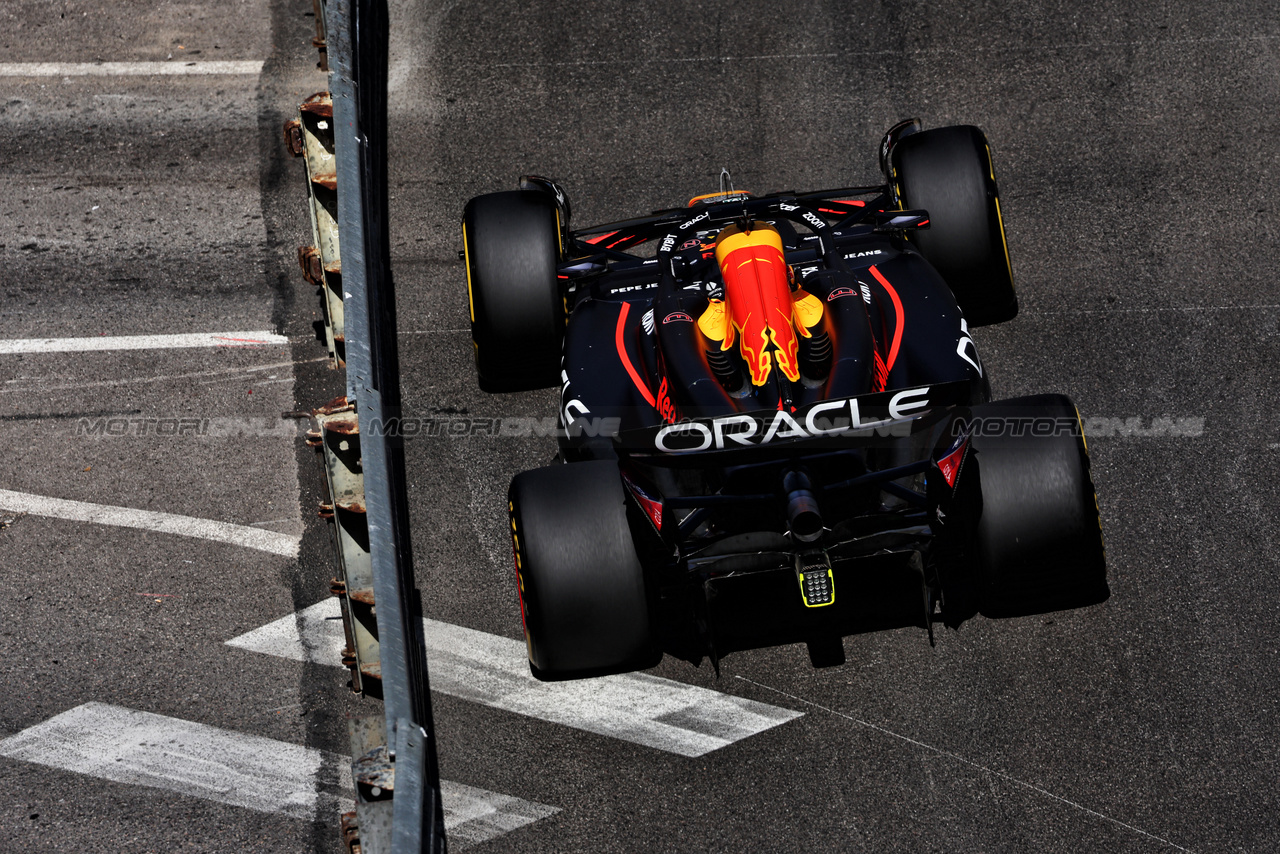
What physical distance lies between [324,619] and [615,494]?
76.9 inches

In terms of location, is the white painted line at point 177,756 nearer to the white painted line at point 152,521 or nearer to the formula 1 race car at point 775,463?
the white painted line at point 152,521

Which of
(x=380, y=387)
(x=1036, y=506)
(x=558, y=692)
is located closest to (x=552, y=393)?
(x=380, y=387)

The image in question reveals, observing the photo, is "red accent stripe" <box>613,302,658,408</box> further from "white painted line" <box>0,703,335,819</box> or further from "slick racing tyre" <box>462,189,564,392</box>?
"white painted line" <box>0,703,335,819</box>

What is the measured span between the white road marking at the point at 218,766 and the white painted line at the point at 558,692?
0.46m

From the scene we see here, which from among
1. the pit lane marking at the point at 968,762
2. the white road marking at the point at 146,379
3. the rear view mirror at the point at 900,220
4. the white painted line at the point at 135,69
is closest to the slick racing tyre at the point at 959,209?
the rear view mirror at the point at 900,220

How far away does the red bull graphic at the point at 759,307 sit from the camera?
5.29m

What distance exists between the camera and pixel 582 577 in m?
5.12

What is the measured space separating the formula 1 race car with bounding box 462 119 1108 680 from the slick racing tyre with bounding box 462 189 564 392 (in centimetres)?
2

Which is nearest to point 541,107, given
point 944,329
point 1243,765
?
point 944,329

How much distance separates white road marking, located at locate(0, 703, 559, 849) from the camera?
5.51 m

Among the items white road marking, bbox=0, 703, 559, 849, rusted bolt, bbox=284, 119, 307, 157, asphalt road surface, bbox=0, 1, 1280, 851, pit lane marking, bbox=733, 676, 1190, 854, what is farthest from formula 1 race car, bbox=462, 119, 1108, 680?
rusted bolt, bbox=284, 119, 307, 157

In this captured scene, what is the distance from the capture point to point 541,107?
8461mm

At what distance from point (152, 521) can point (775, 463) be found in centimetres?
364

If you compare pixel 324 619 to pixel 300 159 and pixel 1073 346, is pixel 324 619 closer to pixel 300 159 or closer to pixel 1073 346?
pixel 300 159
